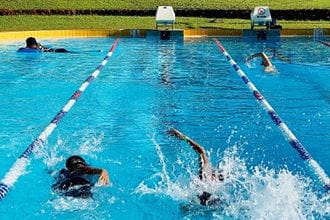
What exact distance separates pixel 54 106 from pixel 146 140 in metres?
2.90

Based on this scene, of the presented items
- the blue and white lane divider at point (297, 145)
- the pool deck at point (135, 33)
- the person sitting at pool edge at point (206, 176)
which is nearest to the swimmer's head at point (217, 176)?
the person sitting at pool edge at point (206, 176)

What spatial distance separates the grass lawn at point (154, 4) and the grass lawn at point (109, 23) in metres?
2.17

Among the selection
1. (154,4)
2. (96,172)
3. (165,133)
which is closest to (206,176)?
(96,172)

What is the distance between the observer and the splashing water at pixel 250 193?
5402 millimetres

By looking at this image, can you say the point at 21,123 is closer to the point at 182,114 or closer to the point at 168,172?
the point at 182,114

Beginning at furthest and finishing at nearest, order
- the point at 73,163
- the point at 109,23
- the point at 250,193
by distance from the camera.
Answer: the point at 109,23
the point at 250,193
the point at 73,163

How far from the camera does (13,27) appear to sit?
85.9 ft

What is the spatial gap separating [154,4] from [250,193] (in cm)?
2723

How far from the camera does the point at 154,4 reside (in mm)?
32438

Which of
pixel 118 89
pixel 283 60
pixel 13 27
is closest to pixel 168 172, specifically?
pixel 118 89

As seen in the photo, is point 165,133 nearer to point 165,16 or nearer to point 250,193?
point 250,193

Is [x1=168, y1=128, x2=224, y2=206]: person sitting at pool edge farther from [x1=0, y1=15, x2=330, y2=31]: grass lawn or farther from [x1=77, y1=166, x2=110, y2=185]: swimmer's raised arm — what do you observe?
[x1=0, y1=15, x2=330, y2=31]: grass lawn

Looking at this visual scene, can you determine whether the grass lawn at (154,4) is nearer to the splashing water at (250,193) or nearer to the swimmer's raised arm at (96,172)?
the splashing water at (250,193)

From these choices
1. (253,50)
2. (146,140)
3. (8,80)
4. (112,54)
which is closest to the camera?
(146,140)
